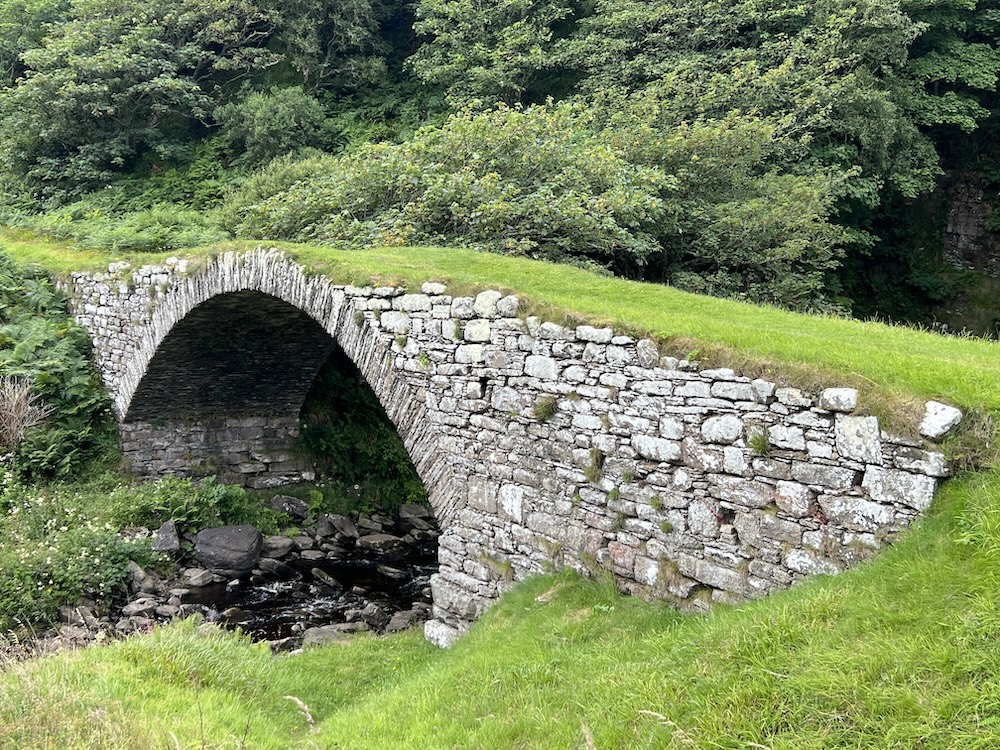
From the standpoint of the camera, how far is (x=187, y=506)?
13.4m

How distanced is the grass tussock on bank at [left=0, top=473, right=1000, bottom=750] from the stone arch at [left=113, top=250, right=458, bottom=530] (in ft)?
8.16

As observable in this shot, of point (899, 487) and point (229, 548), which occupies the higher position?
point (899, 487)

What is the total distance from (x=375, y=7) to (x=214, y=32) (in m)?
5.99

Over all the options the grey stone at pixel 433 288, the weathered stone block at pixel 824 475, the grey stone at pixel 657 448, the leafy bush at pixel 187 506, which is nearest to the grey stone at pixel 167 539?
the leafy bush at pixel 187 506

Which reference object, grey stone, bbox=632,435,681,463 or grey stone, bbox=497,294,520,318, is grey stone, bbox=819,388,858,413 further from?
grey stone, bbox=497,294,520,318

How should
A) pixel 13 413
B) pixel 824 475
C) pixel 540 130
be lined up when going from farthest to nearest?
pixel 540 130, pixel 13 413, pixel 824 475

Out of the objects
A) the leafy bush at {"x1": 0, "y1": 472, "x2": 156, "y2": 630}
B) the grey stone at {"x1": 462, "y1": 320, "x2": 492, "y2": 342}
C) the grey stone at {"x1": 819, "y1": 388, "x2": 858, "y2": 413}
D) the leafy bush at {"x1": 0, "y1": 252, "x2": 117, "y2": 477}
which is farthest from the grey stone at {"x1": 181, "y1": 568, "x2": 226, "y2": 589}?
the grey stone at {"x1": 819, "y1": 388, "x2": 858, "y2": 413}

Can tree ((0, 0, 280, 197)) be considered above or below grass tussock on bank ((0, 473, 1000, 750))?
above

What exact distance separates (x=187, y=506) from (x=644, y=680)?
11428mm

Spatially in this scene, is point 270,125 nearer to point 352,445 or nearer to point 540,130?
point 352,445

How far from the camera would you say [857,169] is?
602 inches

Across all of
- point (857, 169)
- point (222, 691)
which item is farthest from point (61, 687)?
point (857, 169)

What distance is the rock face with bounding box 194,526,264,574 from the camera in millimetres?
12305

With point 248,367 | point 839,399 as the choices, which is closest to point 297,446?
point 248,367
